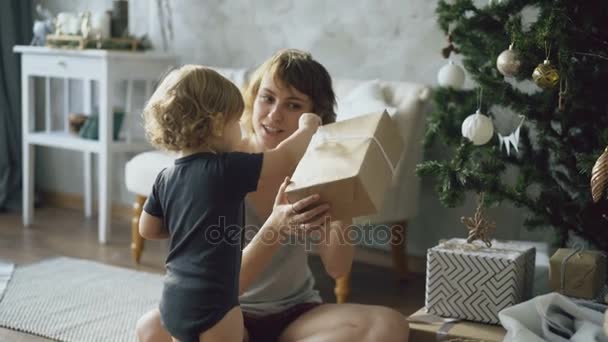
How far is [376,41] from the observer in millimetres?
3121

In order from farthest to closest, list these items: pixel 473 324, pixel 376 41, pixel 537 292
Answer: pixel 376 41 → pixel 537 292 → pixel 473 324

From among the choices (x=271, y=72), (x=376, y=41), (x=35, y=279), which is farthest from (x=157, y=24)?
(x=271, y=72)

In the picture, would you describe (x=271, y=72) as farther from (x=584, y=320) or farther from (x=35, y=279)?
(x=35, y=279)

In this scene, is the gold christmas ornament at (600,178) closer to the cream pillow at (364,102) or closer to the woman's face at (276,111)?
the woman's face at (276,111)

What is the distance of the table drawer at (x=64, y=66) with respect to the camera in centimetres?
330

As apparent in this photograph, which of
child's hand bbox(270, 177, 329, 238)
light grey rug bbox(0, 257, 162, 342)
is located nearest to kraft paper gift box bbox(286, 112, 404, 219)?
child's hand bbox(270, 177, 329, 238)

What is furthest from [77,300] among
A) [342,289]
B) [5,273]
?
[342,289]

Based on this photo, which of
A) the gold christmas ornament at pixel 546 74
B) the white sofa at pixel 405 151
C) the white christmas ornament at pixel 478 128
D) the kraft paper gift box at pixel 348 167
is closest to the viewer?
the kraft paper gift box at pixel 348 167

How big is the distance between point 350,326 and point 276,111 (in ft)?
1.61

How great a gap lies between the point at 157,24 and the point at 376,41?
1113mm

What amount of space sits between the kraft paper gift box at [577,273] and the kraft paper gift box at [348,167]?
570 millimetres

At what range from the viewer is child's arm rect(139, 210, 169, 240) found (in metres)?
1.61

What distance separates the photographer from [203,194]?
1.50 m

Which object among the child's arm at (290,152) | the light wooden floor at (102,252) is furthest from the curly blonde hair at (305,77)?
the light wooden floor at (102,252)
